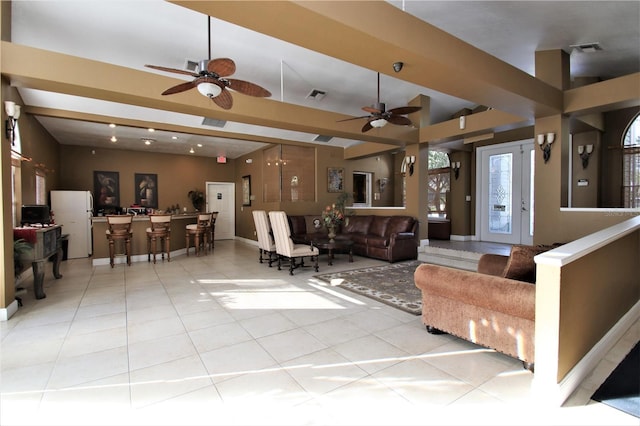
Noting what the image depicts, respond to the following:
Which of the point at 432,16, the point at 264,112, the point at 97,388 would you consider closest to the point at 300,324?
the point at 97,388

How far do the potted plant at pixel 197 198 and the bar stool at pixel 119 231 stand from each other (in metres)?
4.26

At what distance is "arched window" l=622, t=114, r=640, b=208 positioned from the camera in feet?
19.8

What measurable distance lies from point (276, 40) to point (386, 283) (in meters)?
4.02

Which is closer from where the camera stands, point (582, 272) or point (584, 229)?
point (582, 272)

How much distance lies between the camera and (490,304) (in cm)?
235

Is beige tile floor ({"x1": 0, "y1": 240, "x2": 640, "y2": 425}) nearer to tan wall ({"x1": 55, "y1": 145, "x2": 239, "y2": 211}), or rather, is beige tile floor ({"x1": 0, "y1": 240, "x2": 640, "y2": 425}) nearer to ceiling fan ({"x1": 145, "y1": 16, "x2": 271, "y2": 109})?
ceiling fan ({"x1": 145, "y1": 16, "x2": 271, "y2": 109})

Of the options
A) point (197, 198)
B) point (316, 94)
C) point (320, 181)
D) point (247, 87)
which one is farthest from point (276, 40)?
point (197, 198)

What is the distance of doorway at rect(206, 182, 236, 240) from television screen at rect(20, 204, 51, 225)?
18.3 feet

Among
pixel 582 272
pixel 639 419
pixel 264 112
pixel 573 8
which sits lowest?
pixel 639 419

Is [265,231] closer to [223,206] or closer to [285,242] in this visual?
[285,242]

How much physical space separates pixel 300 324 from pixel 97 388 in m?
1.73

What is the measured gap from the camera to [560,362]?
1921 millimetres

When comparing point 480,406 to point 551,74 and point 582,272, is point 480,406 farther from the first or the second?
point 551,74

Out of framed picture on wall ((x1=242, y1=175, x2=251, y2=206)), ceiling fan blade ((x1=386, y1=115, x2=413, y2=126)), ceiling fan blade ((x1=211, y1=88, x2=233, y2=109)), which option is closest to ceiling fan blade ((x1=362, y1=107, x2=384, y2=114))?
ceiling fan blade ((x1=386, y1=115, x2=413, y2=126))
